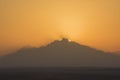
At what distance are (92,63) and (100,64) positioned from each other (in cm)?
367

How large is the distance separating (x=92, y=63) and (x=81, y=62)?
3.96m

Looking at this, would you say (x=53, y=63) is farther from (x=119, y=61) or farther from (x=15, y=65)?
(x=119, y=61)

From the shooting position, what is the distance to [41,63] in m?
156

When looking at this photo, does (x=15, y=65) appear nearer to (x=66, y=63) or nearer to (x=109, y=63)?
(x=66, y=63)

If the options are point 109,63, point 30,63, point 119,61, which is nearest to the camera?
point 119,61

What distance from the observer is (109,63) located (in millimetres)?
139125

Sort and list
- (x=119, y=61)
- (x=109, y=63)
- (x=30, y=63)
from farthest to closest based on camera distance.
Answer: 1. (x=30, y=63)
2. (x=109, y=63)
3. (x=119, y=61)

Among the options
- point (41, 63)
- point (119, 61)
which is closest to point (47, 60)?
point (41, 63)

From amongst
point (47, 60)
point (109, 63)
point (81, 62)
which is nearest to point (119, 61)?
point (109, 63)

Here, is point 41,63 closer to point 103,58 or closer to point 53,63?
point 53,63

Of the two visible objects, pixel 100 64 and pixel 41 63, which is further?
pixel 41 63

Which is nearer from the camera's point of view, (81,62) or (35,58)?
(81,62)

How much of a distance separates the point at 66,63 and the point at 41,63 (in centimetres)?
1179

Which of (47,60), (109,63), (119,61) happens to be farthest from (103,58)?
(47,60)
